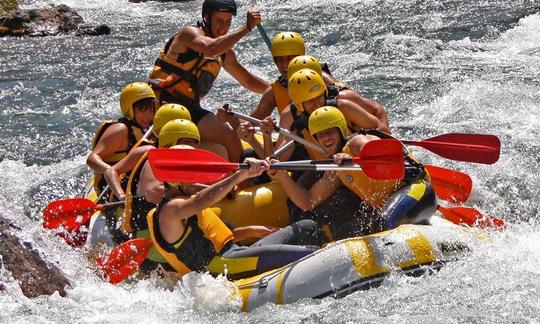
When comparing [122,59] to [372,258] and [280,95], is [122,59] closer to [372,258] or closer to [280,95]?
[280,95]

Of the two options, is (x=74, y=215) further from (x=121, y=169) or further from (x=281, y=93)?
(x=281, y=93)

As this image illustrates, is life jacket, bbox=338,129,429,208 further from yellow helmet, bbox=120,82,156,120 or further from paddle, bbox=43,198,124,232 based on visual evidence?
paddle, bbox=43,198,124,232

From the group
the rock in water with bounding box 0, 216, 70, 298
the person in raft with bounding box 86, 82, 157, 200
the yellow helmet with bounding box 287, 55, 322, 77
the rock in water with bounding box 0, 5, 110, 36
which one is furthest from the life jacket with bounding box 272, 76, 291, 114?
the rock in water with bounding box 0, 5, 110, 36

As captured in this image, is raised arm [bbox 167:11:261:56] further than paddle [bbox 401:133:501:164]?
Yes

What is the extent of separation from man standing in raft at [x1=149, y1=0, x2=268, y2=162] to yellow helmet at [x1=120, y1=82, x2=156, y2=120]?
0.92 feet

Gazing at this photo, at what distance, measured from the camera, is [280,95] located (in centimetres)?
749

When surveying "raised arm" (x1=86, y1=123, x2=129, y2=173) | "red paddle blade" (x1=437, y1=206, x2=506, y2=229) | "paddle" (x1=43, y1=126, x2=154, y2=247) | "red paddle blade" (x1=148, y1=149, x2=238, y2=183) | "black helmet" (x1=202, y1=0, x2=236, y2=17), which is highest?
"black helmet" (x1=202, y1=0, x2=236, y2=17)

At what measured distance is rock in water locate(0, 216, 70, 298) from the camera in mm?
5887

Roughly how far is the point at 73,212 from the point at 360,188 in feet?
7.48

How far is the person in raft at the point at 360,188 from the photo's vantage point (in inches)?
237

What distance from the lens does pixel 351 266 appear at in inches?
219

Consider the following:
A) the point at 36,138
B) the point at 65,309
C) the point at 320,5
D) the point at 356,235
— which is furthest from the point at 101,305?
the point at 320,5

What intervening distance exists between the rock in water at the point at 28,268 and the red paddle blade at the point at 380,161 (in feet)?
6.90

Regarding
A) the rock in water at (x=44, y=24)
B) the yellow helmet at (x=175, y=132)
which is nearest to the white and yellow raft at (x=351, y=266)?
the yellow helmet at (x=175, y=132)
